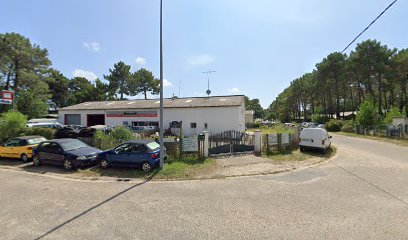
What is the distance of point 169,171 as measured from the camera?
10398 mm

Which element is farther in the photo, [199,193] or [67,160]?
[67,160]

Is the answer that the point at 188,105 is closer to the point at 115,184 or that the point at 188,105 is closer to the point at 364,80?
the point at 115,184

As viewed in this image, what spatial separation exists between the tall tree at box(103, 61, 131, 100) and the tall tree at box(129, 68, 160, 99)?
4.37 feet

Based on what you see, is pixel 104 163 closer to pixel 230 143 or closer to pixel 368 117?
pixel 230 143

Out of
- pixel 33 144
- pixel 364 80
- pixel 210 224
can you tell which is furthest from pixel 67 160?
pixel 364 80

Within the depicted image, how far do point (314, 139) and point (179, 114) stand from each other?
15736 mm

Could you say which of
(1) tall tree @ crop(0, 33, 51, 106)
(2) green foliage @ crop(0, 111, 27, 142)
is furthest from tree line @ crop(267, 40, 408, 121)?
(1) tall tree @ crop(0, 33, 51, 106)

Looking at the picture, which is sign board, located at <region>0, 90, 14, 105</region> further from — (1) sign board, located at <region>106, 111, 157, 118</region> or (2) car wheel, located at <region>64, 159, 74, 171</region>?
(1) sign board, located at <region>106, 111, 157, 118</region>

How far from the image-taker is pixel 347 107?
80.0 metres

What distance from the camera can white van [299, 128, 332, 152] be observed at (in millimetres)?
14805

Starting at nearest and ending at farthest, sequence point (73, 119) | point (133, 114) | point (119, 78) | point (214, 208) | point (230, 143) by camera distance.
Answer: point (214, 208) → point (230, 143) → point (133, 114) → point (73, 119) → point (119, 78)

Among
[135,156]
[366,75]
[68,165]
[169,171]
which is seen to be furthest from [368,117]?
[68,165]

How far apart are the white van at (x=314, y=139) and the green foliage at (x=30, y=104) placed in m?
42.8

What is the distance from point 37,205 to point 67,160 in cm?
524
